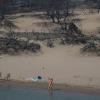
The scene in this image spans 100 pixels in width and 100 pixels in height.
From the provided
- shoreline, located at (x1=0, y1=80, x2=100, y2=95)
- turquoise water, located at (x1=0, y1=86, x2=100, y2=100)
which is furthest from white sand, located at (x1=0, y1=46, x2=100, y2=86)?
turquoise water, located at (x1=0, y1=86, x2=100, y2=100)

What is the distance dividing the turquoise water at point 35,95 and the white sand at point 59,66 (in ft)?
6.78

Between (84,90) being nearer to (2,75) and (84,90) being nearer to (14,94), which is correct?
(14,94)

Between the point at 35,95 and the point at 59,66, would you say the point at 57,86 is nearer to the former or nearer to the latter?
the point at 35,95

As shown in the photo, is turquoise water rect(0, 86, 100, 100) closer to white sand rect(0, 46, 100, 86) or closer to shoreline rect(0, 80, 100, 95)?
shoreline rect(0, 80, 100, 95)

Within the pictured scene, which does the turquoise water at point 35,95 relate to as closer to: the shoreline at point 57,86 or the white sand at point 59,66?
the shoreline at point 57,86

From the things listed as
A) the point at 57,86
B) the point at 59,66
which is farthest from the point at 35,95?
the point at 59,66

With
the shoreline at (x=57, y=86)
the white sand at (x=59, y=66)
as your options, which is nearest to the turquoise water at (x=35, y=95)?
the shoreline at (x=57, y=86)

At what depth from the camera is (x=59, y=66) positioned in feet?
89.6

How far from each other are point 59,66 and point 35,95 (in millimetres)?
6088

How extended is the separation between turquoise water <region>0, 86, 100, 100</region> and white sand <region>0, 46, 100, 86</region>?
81.4 inches

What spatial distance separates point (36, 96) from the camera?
68.9 ft

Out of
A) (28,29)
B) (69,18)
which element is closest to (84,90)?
(28,29)

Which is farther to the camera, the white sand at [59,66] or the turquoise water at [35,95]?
the white sand at [59,66]

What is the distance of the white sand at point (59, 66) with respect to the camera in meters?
25.1
